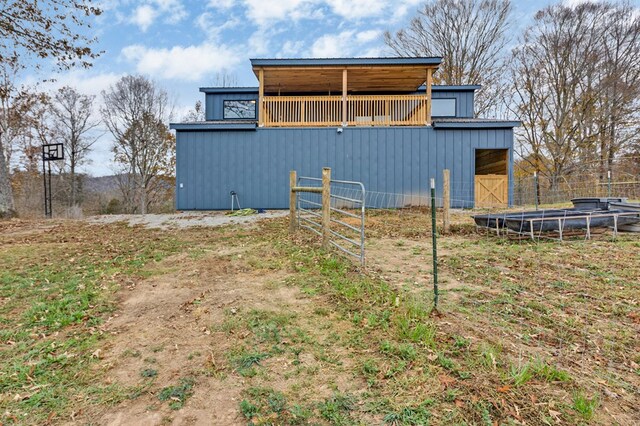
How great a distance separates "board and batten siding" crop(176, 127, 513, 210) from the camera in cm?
1248

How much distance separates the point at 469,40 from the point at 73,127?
26.4 metres

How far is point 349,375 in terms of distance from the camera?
7.30 ft

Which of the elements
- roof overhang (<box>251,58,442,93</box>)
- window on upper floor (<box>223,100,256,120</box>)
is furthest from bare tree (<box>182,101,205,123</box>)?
roof overhang (<box>251,58,442,93</box>)

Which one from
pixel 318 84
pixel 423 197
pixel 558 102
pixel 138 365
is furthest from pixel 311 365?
pixel 558 102

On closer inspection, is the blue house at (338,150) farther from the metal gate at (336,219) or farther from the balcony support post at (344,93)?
the metal gate at (336,219)

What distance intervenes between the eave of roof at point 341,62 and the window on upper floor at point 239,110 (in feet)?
11.2

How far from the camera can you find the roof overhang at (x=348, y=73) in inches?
471

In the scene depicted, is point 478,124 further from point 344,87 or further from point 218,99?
point 218,99

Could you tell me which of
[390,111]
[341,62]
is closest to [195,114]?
[341,62]

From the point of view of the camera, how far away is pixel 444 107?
599 inches

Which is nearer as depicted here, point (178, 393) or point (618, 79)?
point (178, 393)

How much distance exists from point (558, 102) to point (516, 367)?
74.7 ft

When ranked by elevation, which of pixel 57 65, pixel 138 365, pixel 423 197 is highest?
pixel 57 65

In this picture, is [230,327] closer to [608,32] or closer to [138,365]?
[138,365]
